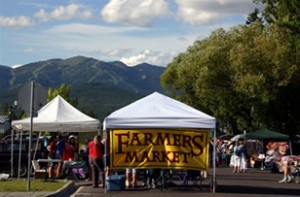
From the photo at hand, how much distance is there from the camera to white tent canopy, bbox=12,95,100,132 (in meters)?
28.3

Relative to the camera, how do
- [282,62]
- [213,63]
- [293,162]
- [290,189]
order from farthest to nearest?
[213,63], [282,62], [293,162], [290,189]

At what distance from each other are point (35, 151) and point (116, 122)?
968 cm

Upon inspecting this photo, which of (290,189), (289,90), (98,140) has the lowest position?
(290,189)

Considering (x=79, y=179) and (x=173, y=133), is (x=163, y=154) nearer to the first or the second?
(x=173, y=133)

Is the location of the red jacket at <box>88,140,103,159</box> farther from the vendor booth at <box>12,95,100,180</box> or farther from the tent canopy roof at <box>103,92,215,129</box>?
the vendor booth at <box>12,95,100,180</box>

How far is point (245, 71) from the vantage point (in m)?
51.7

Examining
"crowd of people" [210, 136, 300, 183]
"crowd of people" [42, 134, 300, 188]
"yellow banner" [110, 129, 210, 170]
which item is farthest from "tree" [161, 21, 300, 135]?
"yellow banner" [110, 129, 210, 170]

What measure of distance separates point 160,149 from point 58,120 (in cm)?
698

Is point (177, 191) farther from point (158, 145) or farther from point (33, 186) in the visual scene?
point (33, 186)

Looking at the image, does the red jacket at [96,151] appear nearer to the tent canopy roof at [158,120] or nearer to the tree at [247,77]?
the tent canopy roof at [158,120]

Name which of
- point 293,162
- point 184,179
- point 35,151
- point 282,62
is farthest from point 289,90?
point 184,179

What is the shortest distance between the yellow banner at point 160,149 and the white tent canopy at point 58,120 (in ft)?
20.1

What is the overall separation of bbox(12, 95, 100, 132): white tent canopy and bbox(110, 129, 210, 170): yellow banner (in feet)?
20.1

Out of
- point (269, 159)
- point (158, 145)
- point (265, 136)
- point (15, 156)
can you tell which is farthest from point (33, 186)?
point (265, 136)
